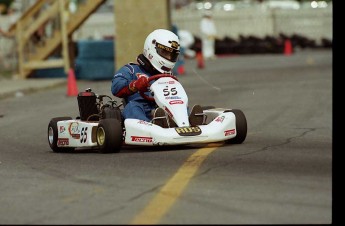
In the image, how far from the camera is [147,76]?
12.8 m

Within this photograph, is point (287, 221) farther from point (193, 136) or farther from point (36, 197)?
point (193, 136)

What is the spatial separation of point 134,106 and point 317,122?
5.02m

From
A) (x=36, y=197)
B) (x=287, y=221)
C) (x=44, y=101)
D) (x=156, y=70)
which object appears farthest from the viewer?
(x=44, y=101)

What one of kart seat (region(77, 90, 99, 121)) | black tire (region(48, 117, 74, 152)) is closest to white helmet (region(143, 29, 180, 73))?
kart seat (region(77, 90, 99, 121))

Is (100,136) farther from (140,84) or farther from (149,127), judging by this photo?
(140,84)

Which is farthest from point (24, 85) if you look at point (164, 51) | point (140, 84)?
point (140, 84)

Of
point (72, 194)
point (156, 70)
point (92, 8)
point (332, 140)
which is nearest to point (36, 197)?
point (72, 194)

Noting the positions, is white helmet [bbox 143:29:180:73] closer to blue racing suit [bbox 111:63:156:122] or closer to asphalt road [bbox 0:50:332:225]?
blue racing suit [bbox 111:63:156:122]

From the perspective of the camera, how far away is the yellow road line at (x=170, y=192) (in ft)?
24.5

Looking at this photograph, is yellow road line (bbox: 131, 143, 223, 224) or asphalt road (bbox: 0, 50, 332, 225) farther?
asphalt road (bbox: 0, 50, 332, 225)

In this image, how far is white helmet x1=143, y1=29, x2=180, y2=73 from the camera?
12758 mm

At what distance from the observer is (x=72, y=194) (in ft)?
28.8

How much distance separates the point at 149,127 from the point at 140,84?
0.73 metres

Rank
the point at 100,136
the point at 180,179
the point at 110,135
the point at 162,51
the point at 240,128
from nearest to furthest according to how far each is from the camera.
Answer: the point at 180,179, the point at 110,135, the point at 100,136, the point at 240,128, the point at 162,51
